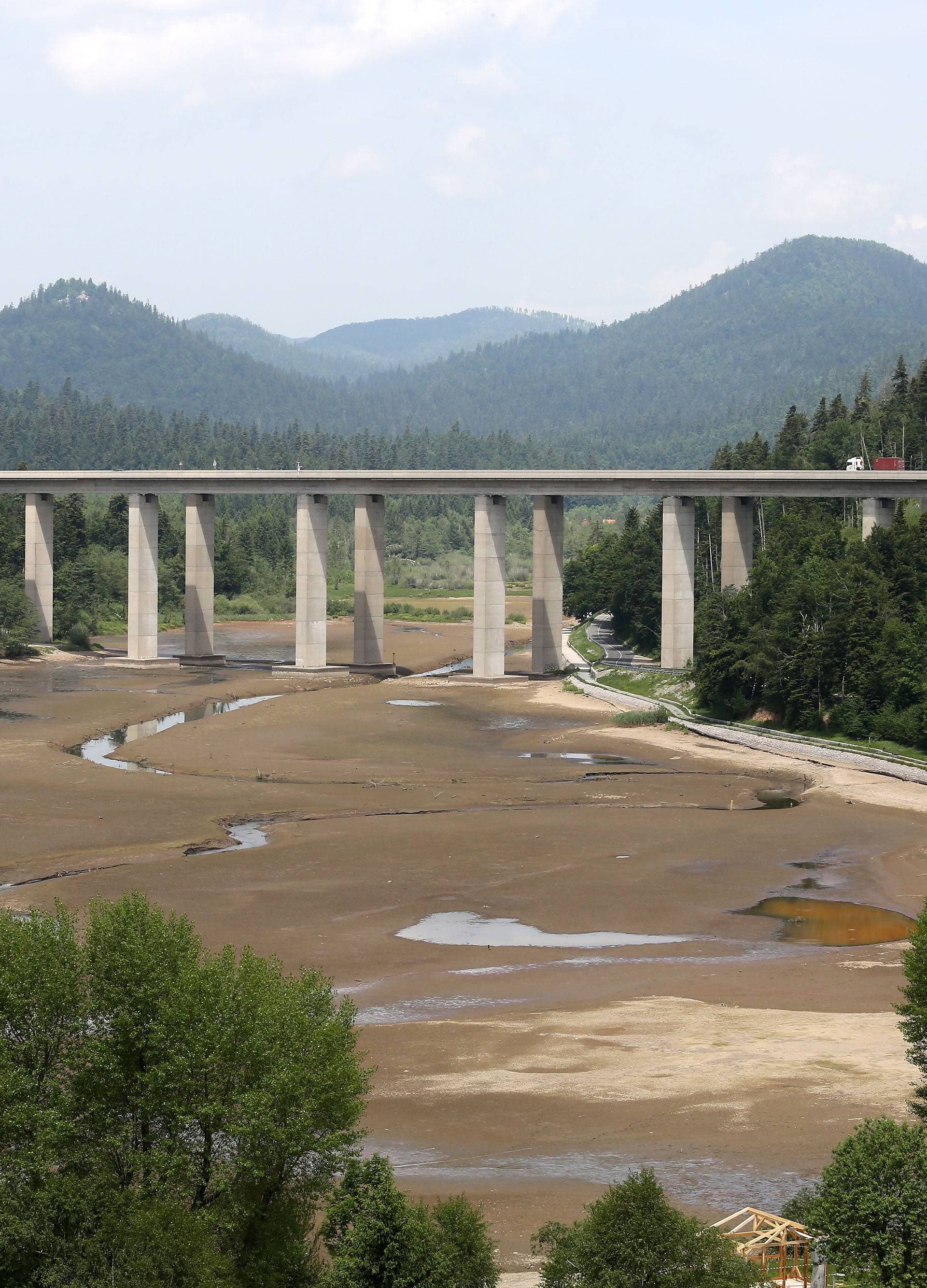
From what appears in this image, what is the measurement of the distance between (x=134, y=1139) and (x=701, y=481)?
68.7 meters

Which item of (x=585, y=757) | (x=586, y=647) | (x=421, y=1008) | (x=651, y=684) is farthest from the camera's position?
(x=586, y=647)

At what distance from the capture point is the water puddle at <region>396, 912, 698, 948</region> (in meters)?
35.3

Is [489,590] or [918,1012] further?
[489,590]

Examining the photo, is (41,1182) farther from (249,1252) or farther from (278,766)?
(278,766)

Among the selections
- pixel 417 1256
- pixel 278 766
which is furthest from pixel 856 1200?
pixel 278 766

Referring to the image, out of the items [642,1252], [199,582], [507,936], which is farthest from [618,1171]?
[199,582]

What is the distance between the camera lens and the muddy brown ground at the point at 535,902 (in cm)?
2394

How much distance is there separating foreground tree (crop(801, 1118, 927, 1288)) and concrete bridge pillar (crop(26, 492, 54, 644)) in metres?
95.5

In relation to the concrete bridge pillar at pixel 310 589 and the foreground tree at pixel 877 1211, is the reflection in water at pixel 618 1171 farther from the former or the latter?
the concrete bridge pillar at pixel 310 589

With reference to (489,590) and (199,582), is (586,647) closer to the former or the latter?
(489,590)

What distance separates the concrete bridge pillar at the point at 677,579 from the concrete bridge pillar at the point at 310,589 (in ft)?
71.1

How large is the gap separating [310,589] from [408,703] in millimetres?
15799

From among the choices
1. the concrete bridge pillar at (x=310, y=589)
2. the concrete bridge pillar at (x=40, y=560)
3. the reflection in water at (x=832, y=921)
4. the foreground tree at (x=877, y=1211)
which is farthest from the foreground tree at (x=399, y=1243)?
the concrete bridge pillar at (x=40, y=560)

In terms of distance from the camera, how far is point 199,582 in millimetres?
101250
